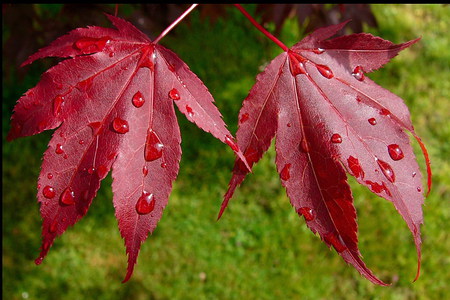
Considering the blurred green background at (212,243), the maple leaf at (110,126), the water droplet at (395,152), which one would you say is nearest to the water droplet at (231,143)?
the maple leaf at (110,126)

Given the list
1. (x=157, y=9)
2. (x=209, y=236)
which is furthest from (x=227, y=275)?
(x=157, y=9)

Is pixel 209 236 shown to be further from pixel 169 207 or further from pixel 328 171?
pixel 328 171

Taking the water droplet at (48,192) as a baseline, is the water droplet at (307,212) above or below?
below

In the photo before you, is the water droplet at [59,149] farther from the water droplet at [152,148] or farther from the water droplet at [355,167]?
the water droplet at [355,167]

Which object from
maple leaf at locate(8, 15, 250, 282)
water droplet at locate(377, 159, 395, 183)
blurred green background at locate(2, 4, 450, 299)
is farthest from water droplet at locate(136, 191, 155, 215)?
blurred green background at locate(2, 4, 450, 299)

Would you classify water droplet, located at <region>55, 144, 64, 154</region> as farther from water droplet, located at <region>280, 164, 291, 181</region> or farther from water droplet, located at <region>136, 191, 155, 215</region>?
water droplet, located at <region>280, 164, 291, 181</region>

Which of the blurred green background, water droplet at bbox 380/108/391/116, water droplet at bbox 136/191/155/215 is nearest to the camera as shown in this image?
water droplet at bbox 136/191/155/215
